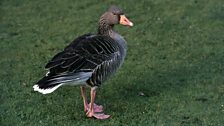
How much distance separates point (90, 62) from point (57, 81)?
0.55 metres

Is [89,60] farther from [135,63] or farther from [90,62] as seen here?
[135,63]

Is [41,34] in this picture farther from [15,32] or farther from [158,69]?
[158,69]

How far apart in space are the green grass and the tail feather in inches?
24.2

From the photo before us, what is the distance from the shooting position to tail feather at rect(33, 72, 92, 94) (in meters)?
5.61

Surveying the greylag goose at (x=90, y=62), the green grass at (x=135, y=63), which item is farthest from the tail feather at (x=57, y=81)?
the green grass at (x=135, y=63)

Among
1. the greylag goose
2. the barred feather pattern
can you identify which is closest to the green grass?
the greylag goose

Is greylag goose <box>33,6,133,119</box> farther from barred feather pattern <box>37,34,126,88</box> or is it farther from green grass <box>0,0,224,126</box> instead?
green grass <box>0,0,224,126</box>

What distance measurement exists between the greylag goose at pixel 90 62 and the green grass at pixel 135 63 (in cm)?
52

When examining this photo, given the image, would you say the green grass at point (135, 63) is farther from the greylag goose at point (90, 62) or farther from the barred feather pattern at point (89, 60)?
the barred feather pattern at point (89, 60)

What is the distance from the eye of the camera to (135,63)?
26.6ft

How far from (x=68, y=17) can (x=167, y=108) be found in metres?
4.91

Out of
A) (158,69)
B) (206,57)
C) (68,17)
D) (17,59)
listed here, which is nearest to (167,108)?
(158,69)

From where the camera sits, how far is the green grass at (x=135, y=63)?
6.32m

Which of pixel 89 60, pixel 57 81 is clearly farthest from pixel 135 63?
pixel 57 81
